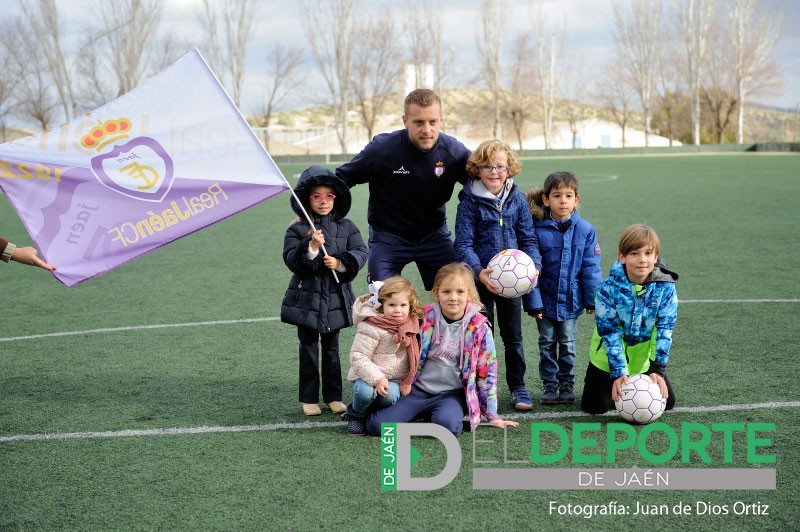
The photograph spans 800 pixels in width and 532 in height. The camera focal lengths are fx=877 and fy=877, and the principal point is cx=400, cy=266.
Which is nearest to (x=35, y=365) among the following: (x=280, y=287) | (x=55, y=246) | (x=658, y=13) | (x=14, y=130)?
(x=55, y=246)

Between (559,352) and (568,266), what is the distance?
56 cm

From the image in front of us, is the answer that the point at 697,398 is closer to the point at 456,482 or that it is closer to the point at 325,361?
the point at 456,482

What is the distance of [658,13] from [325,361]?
237 feet

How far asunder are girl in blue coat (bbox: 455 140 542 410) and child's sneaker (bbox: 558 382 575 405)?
10.4 inches

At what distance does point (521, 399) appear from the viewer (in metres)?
5.39

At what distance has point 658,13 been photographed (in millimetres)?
71312

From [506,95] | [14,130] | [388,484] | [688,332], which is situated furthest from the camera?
[506,95]

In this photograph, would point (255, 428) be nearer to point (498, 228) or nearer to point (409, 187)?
point (409, 187)

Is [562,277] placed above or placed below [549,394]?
above

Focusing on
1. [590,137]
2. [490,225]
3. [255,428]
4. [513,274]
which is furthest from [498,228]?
[590,137]

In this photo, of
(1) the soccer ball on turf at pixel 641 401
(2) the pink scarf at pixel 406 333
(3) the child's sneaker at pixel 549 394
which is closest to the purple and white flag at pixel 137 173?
(2) the pink scarf at pixel 406 333

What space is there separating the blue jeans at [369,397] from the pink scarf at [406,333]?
9 cm

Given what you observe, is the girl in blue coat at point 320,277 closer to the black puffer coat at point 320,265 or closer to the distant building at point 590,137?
the black puffer coat at point 320,265

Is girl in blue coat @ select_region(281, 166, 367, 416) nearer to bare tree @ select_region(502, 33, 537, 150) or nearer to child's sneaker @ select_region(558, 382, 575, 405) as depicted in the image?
child's sneaker @ select_region(558, 382, 575, 405)
